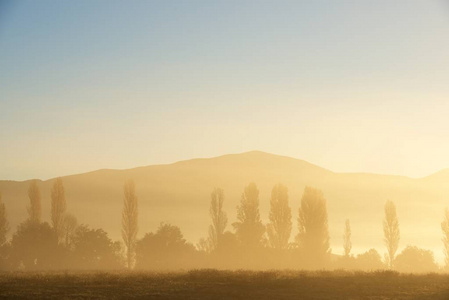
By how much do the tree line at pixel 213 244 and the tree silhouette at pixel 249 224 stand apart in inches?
6.3

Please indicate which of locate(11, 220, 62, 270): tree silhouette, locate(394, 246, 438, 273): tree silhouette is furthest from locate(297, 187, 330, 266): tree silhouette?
locate(11, 220, 62, 270): tree silhouette

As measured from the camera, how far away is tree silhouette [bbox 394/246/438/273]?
96.7 metres

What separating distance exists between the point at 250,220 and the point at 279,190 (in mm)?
11130

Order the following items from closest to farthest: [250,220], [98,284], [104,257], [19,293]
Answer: [19,293], [98,284], [104,257], [250,220]

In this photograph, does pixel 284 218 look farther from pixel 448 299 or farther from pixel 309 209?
pixel 448 299

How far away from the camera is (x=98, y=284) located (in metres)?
35.5

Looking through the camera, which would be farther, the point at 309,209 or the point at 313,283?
the point at 309,209

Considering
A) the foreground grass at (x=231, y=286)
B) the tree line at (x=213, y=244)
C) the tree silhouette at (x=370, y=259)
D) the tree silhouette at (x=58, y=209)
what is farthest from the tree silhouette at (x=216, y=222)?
the foreground grass at (x=231, y=286)

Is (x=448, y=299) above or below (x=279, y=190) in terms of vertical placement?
below

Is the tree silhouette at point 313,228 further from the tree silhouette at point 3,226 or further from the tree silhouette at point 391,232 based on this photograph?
the tree silhouette at point 3,226

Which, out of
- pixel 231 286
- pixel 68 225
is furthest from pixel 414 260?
pixel 231 286

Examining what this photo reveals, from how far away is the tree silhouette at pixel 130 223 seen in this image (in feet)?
295

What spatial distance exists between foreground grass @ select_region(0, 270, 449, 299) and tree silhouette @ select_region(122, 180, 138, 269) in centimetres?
5064

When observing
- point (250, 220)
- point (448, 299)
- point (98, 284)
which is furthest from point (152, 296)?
point (250, 220)
